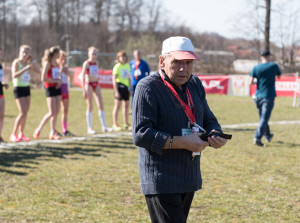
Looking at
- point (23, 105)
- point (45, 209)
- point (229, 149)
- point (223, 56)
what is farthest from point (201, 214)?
point (223, 56)

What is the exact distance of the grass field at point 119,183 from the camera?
15.4 feet

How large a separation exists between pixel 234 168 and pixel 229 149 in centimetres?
165

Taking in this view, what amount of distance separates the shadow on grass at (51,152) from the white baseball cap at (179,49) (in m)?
4.37

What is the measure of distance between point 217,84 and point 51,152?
63.9 ft

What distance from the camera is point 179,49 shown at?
277 cm

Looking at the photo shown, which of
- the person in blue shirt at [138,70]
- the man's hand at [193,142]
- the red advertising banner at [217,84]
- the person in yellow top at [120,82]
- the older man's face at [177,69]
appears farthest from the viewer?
the red advertising banner at [217,84]

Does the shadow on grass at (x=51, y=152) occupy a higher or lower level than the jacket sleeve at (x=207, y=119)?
lower

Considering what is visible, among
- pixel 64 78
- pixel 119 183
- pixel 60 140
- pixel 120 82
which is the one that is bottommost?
pixel 60 140

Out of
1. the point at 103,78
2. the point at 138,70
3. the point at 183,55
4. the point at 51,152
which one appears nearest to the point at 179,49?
the point at 183,55

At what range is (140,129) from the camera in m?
2.72

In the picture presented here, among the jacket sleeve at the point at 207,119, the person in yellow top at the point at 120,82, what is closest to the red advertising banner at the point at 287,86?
the person in yellow top at the point at 120,82

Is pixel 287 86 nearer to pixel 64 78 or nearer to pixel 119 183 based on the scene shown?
pixel 64 78

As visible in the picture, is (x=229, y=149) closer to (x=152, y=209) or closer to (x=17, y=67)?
(x=17, y=67)

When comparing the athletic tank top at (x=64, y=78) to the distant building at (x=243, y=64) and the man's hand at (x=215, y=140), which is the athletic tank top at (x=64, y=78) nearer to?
the man's hand at (x=215, y=140)
